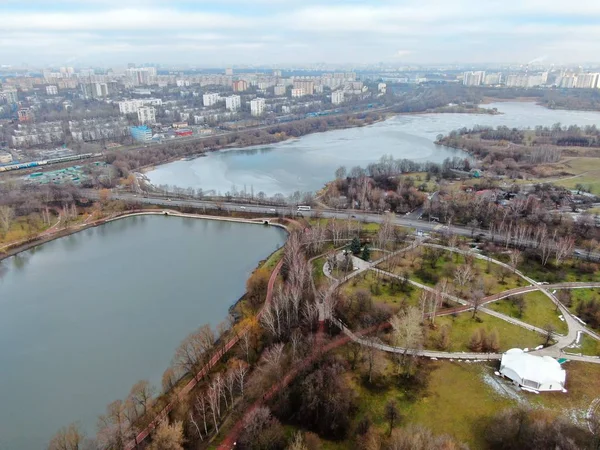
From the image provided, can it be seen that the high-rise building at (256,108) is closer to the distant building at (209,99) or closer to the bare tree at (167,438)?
the distant building at (209,99)

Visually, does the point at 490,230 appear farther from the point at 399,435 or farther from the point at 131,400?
the point at 131,400

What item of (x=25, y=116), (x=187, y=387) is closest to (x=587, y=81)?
(x=25, y=116)

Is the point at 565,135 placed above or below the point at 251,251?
above

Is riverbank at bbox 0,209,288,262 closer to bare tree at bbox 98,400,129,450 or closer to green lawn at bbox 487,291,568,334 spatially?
green lawn at bbox 487,291,568,334

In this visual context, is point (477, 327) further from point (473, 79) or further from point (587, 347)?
point (473, 79)

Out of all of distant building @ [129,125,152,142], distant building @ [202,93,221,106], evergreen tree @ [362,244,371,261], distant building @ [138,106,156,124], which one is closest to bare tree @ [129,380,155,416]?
evergreen tree @ [362,244,371,261]

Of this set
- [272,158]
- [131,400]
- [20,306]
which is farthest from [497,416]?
[272,158]
